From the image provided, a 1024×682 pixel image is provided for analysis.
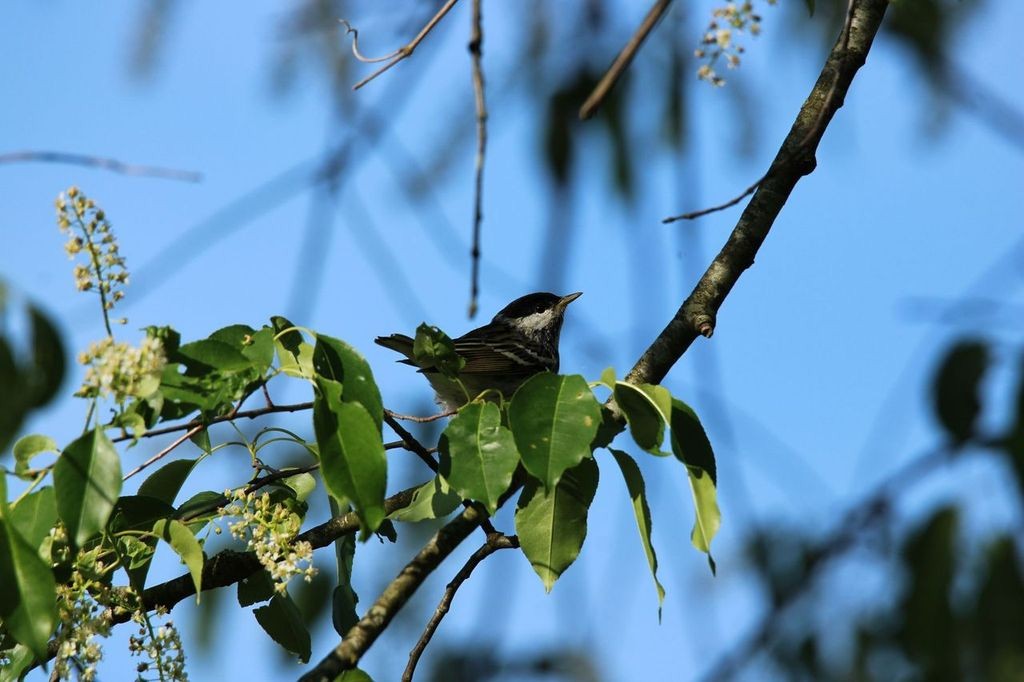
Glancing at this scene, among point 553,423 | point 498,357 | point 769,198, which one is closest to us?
point 553,423

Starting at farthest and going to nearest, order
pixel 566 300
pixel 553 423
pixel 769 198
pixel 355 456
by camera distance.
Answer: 1. pixel 566 300
2. pixel 769 198
3. pixel 553 423
4. pixel 355 456

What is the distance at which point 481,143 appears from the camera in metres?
3.60

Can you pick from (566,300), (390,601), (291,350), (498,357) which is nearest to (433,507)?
(390,601)

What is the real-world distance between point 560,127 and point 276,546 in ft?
9.33

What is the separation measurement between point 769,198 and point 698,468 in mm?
1358

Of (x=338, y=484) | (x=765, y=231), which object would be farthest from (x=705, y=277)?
(x=338, y=484)

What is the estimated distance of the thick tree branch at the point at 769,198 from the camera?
3295 millimetres

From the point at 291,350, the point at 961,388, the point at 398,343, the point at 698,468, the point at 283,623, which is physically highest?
the point at 398,343

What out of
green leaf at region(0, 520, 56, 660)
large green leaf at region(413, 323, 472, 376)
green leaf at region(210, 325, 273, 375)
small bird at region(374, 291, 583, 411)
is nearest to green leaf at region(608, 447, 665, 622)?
large green leaf at region(413, 323, 472, 376)

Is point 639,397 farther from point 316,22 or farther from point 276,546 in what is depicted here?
point 316,22

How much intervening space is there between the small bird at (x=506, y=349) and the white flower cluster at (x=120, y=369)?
2.57 m

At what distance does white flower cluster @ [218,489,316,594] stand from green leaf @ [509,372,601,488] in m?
0.54

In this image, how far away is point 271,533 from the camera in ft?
7.91

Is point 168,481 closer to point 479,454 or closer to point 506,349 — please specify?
point 479,454
